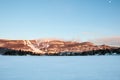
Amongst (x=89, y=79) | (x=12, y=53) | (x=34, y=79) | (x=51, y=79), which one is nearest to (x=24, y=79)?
(x=34, y=79)

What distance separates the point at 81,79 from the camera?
25.5 metres

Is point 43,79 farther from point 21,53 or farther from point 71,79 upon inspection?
point 21,53

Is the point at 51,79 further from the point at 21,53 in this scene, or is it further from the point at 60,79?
the point at 21,53

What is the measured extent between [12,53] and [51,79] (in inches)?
6512

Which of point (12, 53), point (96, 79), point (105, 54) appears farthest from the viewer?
point (12, 53)

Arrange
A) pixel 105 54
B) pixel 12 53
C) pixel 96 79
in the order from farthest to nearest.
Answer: pixel 12 53
pixel 105 54
pixel 96 79

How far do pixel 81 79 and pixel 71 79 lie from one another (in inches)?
45.9

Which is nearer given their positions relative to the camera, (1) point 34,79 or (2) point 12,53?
(1) point 34,79

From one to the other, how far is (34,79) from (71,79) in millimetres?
3791

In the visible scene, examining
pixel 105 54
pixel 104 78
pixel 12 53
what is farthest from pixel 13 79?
pixel 12 53

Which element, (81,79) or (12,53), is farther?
(12,53)

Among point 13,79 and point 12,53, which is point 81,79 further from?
point 12,53

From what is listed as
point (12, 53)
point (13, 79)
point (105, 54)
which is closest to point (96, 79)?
point (13, 79)

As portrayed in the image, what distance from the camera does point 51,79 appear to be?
25516 mm
